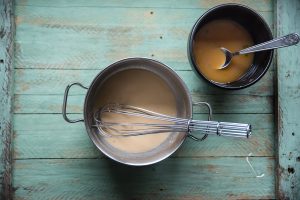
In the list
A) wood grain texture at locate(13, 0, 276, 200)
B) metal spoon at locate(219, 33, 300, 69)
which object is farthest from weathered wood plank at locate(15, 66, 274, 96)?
metal spoon at locate(219, 33, 300, 69)

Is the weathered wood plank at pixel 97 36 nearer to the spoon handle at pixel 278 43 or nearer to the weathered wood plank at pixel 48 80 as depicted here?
the weathered wood plank at pixel 48 80

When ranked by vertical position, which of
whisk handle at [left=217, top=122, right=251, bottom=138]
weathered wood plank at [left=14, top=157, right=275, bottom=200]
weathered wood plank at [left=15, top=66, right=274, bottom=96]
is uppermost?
weathered wood plank at [left=15, top=66, right=274, bottom=96]

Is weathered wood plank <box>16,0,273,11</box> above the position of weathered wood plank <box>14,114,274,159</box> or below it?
above

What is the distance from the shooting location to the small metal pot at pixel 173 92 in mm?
760

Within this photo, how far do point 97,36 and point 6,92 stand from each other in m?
0.20

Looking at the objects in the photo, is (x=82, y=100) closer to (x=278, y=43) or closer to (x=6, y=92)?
(x=6, y=92)

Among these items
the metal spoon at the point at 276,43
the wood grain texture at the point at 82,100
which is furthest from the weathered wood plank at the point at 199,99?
the metal spoon at the point at 276,43

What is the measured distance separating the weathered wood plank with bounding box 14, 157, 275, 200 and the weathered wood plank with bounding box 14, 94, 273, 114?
0.10 meters

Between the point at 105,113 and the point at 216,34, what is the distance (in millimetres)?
262

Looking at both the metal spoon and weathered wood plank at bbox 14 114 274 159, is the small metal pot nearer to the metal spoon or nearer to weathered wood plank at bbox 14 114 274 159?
weathered wood plank at bbox 14 114 274 159

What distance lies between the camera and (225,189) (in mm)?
860

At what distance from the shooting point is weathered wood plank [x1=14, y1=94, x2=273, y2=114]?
830 mm

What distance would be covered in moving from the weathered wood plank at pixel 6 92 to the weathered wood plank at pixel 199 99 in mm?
21

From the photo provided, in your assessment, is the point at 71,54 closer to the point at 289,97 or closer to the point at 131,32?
the point at 131,32
